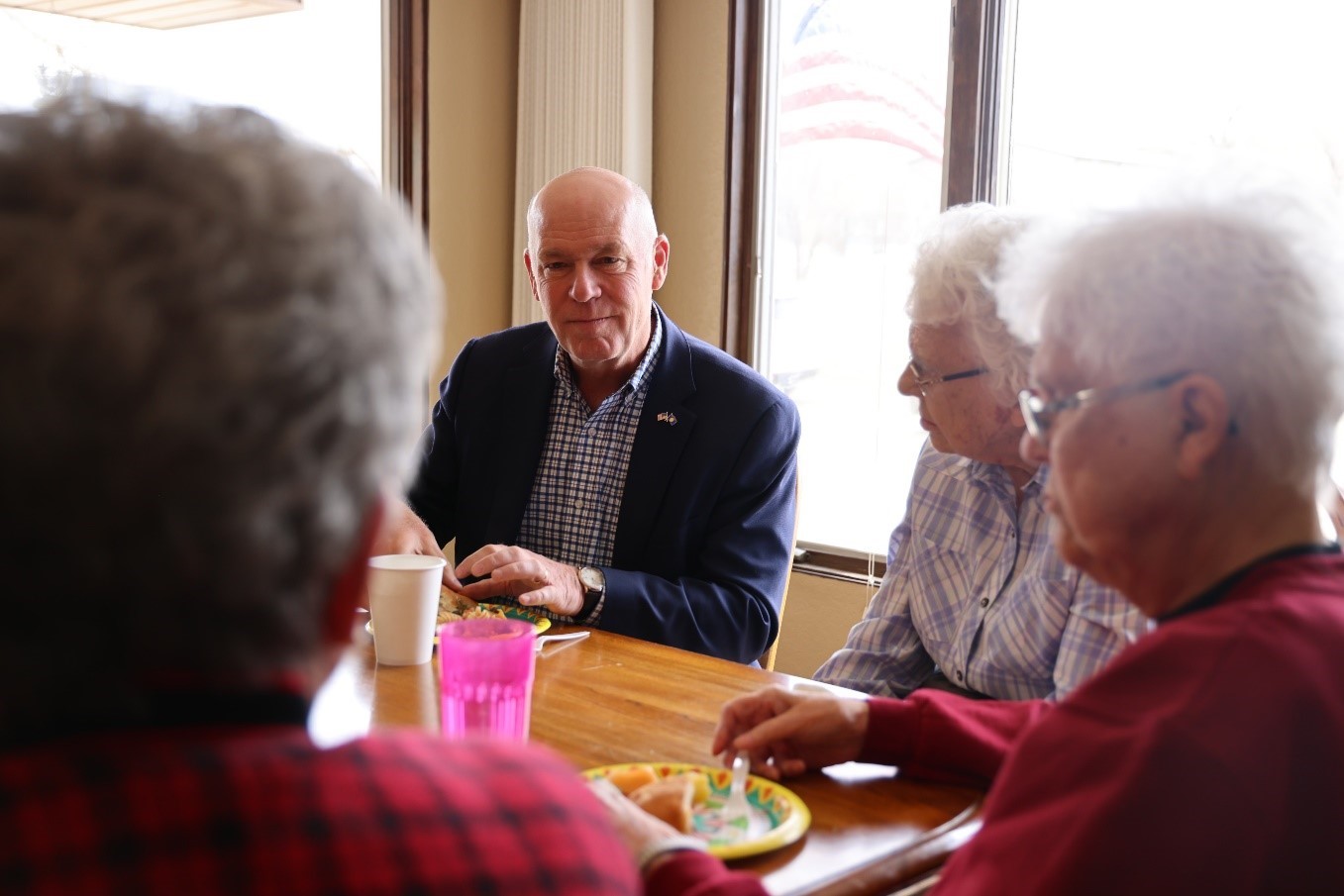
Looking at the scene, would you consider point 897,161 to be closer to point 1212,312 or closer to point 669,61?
point 669,61

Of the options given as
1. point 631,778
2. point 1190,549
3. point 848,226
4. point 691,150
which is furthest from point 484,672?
point 691,150

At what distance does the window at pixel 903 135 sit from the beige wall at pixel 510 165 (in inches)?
3.6

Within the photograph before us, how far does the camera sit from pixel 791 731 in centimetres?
124

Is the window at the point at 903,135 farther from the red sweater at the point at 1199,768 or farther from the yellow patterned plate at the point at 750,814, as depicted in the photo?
the red sweater at the point at 1199,768

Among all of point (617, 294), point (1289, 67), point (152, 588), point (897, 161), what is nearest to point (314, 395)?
point (152, 588)

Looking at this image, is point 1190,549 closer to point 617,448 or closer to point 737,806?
point 737,806

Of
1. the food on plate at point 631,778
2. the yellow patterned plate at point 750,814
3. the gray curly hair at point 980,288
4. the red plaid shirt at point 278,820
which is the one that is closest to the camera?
the red plaid shirt at point 278,820

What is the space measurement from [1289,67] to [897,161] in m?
1.01

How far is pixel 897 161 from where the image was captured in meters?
3.39

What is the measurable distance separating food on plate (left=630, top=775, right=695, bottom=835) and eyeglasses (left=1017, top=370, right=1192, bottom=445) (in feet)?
1.43

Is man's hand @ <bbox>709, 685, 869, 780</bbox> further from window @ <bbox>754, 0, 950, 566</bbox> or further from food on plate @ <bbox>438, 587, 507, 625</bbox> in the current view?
window @ <bbox>754, 0, 950, 566</bbox>

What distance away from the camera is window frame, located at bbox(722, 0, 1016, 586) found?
3.18 meters

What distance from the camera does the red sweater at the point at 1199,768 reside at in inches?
30.2

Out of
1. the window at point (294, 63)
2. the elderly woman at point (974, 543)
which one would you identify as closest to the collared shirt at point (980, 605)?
the elderly woman at point (974, 543)
